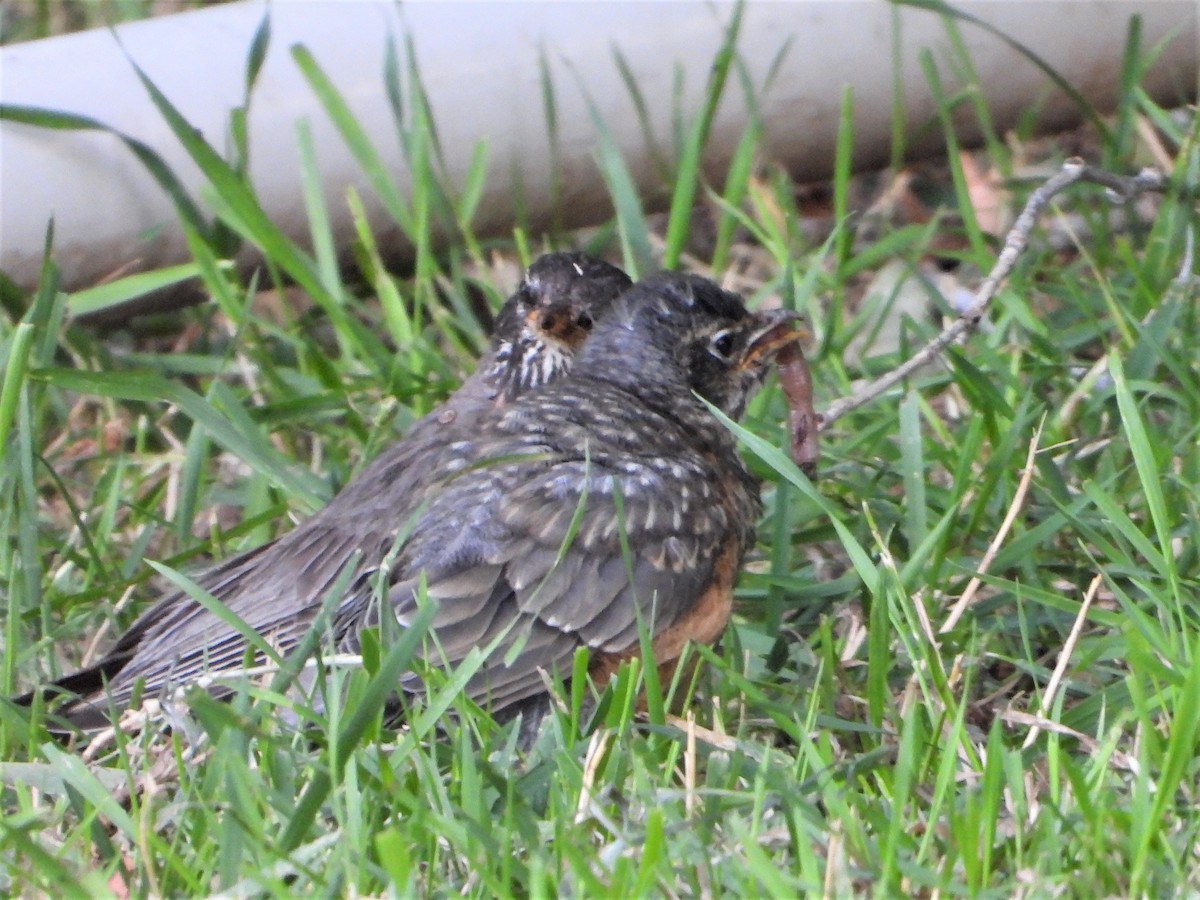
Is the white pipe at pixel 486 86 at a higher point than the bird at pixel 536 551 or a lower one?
higher

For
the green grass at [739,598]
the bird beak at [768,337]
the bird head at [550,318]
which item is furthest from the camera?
the bird head at [550,318]

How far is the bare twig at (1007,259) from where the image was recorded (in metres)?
4.02

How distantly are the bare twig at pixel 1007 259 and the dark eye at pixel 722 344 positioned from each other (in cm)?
28

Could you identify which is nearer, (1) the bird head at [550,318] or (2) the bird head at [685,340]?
(2) the bird head at [685,340]

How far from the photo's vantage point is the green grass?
2738mm

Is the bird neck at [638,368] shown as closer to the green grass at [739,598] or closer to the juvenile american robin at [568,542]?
the juvenile american robin at [568,542]

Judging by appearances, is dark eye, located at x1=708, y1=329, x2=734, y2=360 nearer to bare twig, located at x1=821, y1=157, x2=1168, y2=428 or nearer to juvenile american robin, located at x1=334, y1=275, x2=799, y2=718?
juvenile american robin, located at x1=334, y1=275, x2=799, y2=718

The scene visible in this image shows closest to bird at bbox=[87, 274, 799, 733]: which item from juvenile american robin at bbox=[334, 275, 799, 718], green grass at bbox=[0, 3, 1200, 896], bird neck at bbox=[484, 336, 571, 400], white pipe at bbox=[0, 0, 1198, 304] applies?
juvenile american robin at bbox=[334, 275, 799, 718]

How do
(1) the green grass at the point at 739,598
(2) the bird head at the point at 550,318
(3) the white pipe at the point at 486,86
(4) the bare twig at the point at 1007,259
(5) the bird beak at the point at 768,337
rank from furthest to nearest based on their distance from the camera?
(3) the white pipe at the point at 486,86 < (2) the bird head at the point at 550,318 < (5) the bird beak at the point at 768,337 < (4) the bare twig at the point at 1007,259 < (1) the green grass at the point at 739,598

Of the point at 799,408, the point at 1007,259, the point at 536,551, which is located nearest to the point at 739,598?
the point at 799,408

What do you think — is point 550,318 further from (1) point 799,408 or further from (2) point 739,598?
(2) point 739,598

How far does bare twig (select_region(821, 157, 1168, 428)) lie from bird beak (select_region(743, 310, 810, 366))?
201 mm

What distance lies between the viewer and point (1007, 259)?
4094 millimetres

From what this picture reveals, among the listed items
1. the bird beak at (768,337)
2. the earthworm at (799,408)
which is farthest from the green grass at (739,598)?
the bird beak at (768,337)
